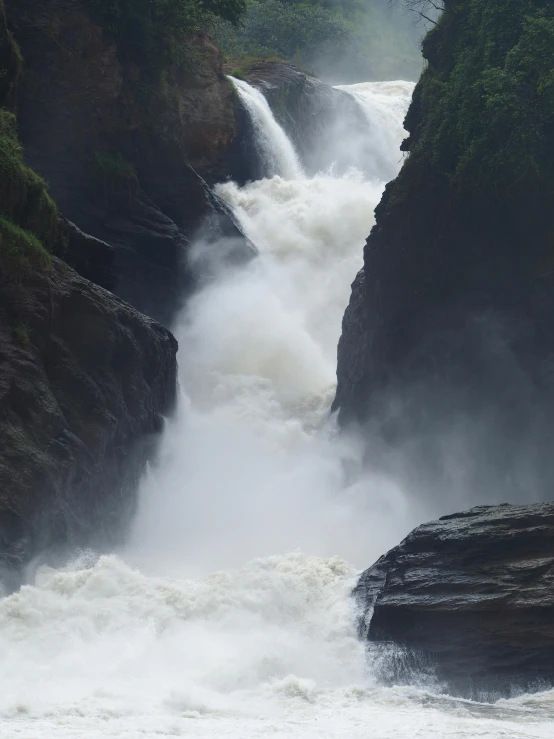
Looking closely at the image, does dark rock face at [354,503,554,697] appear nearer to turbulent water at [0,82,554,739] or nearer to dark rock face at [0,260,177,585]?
turbulent water at [0,82,554,739]

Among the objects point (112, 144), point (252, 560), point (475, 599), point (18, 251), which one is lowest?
point (475, 599)

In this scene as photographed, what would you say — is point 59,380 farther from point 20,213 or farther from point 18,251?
point 20,213

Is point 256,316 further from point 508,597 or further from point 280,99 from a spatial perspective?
point 508,597

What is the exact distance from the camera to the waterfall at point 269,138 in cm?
4509

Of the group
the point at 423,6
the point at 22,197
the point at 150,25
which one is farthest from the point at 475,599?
the point at 150,25

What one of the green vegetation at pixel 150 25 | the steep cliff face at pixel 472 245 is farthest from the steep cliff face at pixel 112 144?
the steep cliff face at pixel 472 245

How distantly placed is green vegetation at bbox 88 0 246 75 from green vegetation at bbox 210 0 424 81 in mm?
29916

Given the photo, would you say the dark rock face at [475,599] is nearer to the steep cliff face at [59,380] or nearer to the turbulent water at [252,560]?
the turbulent water at [252,560]

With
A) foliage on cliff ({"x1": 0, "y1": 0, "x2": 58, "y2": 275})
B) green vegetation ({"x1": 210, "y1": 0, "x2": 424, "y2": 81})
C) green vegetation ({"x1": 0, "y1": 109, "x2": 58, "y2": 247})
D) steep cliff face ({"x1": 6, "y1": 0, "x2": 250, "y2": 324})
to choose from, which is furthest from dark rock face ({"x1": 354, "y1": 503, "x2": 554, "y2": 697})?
green vegetation ({"x1": 210, "y1": 0, "x2": 424, "y2": 81})

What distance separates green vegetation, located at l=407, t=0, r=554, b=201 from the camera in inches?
941

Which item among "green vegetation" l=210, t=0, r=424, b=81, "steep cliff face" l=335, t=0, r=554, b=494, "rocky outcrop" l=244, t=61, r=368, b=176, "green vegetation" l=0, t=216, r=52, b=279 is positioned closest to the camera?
"green vegetation" l=0, t=216, r=52, b=279

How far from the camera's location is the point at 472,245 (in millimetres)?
26547

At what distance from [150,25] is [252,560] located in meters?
20.1

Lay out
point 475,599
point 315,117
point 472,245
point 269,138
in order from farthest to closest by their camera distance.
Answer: point 315,117
point 269,138
point 472,245
point 475,599
